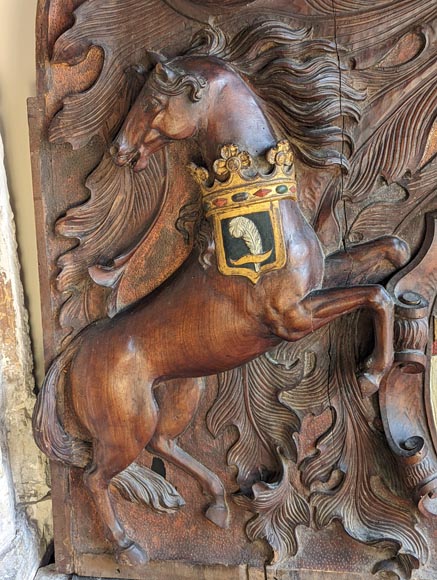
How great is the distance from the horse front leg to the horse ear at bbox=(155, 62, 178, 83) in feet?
1.43

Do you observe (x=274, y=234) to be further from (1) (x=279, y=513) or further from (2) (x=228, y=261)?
(1) (x=279, y=513)

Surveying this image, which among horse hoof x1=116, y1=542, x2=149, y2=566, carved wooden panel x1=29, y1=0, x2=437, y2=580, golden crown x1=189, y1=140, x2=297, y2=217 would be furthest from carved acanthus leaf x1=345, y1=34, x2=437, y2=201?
horse hoof x1=116, y1=542, x2=149, y2=566

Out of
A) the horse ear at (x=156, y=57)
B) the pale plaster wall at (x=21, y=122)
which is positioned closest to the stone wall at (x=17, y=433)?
the pale plaster wall at (x=21, y=122)

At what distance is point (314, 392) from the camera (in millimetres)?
1123

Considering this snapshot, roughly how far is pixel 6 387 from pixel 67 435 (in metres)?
0.19

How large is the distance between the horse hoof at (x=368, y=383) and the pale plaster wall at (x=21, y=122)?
28.1 inches

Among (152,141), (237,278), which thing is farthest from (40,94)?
(237,278)

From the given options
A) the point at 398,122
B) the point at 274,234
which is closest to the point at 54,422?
the point at 274,234

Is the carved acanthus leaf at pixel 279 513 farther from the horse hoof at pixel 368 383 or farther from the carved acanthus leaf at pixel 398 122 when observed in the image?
the carved acanthus leaf at pixel 398 122

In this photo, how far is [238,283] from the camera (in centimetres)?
101

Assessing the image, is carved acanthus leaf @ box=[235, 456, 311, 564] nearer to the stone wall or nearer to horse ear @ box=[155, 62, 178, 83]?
the stone wall

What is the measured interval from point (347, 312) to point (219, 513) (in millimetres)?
482

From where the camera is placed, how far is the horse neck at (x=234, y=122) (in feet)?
3.26

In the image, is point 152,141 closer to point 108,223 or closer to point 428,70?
point 108,223
